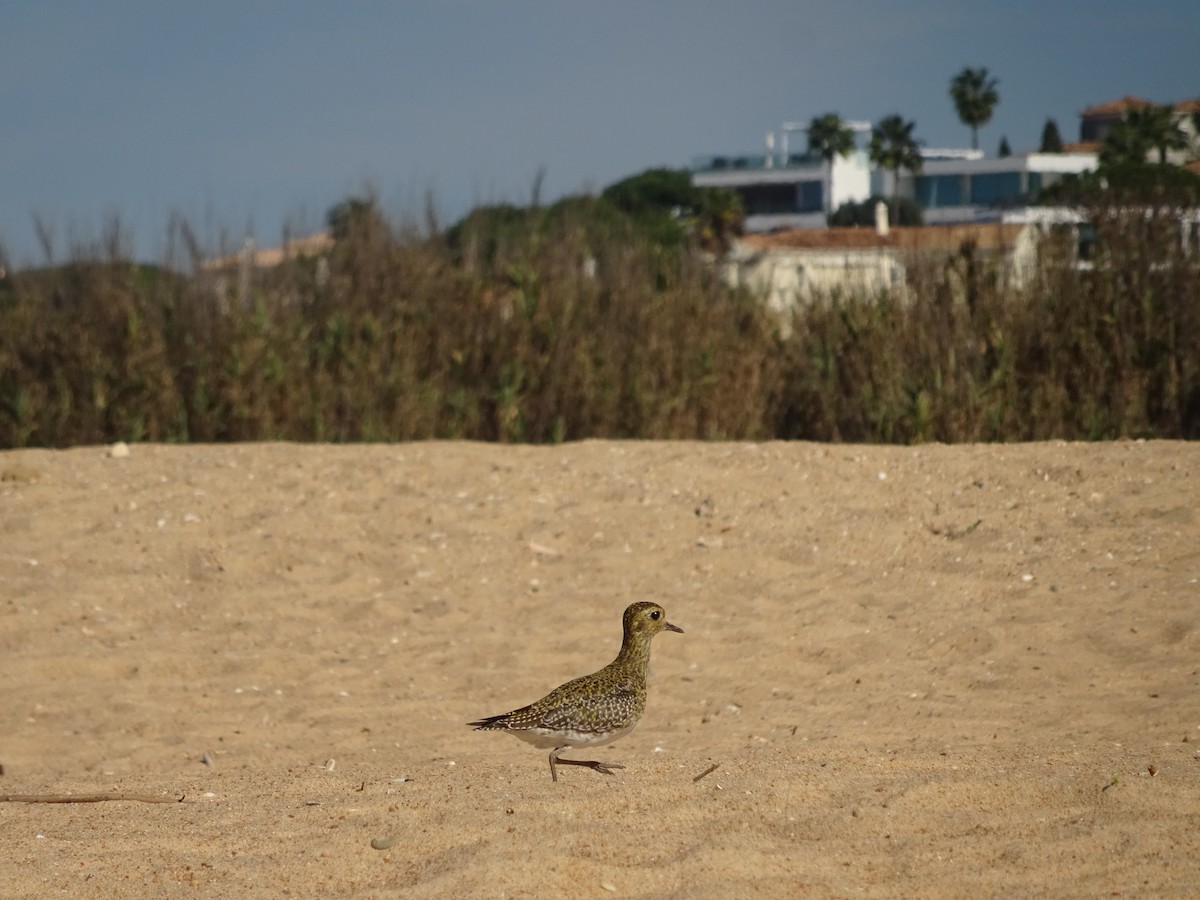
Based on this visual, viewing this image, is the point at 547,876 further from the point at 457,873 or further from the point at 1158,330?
the point at 1158,330

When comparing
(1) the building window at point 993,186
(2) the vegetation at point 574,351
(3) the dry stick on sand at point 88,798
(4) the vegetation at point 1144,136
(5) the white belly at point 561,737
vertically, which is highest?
(4) the vegetation at point 1144,136

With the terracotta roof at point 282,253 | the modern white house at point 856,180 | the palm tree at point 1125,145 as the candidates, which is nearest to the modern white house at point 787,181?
the modern white house at point 856,180

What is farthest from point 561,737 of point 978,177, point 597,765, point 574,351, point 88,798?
point 978,177

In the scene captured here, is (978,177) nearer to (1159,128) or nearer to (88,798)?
(1159,128)

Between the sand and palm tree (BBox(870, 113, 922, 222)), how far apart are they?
63477 mm

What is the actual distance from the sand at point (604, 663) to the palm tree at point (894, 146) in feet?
208

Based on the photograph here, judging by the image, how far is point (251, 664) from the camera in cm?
768

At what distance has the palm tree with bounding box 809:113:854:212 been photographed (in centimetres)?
7738

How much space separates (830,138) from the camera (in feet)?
255

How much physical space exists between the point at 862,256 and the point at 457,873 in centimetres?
1162

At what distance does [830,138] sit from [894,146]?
21.4ft

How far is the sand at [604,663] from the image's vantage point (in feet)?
14.9

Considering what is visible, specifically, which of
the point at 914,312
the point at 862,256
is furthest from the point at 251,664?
the point at 862,256

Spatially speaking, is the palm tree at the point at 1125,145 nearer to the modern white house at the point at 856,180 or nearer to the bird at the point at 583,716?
the modern white house at the point at 856,180
